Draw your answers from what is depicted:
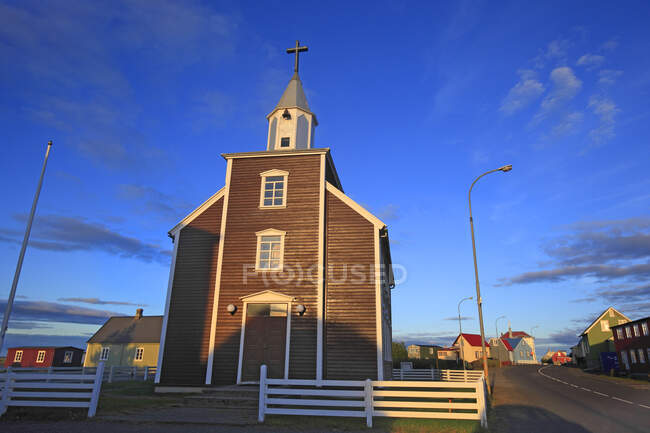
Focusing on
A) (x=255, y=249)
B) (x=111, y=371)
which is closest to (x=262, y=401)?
(x=255, y=249)

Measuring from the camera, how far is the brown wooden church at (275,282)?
54.5 ft

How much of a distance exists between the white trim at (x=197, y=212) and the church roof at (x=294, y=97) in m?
6.02

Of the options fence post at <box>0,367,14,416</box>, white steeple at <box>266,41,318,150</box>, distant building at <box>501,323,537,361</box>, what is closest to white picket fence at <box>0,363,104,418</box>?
fence post at <box>0,367,14,416</box>

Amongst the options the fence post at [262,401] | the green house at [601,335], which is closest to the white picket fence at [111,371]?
the fence post at [262,401]

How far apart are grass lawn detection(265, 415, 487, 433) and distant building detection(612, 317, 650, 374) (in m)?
38.2

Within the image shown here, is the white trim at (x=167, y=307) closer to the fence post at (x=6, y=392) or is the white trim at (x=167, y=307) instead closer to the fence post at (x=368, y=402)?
the fence post at (x=6, y=392)

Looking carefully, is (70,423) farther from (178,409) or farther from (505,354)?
(505,354)

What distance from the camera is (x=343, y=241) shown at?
18.1 meters

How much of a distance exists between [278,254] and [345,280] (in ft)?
10.6

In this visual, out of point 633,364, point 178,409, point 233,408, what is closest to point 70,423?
point 178,409

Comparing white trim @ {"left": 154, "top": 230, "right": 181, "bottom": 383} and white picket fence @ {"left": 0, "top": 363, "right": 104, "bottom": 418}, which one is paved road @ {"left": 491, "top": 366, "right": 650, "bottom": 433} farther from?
white trim @ {"left": 154, "top": 230, "right": 181, "bottom": 383}

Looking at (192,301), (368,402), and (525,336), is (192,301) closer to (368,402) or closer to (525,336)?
(368,402)

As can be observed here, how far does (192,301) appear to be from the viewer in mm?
17906

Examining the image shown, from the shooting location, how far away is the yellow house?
47.2m
